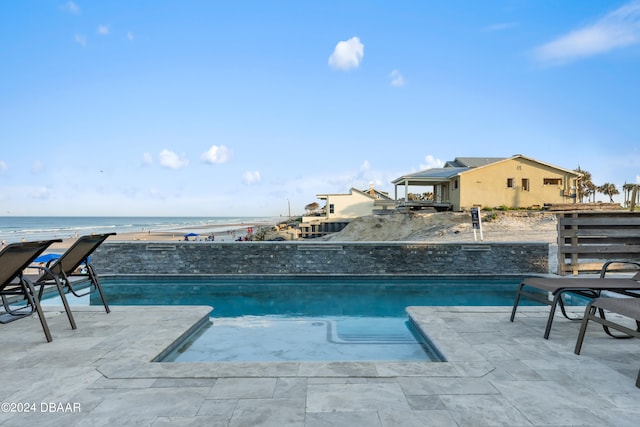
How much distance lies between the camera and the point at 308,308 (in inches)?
264

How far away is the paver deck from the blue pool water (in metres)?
0.66

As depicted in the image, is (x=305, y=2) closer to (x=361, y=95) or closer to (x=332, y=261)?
(x=361, y=95)

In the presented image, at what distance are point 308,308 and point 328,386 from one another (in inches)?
160

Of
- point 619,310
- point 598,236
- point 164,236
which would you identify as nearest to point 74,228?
point 164,236

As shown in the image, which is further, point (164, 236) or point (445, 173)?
point (164, 236)

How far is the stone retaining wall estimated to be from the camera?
31.7ft

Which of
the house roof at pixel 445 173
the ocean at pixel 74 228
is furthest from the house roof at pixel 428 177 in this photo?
the ocean at pixel 74 228

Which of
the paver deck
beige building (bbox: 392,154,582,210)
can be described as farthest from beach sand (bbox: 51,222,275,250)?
beige building (bbox: 392,154,582,210)

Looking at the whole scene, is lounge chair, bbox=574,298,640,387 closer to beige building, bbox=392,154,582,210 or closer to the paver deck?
the paver deck

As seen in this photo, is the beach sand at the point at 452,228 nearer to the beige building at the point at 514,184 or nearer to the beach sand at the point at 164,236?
the beige building at the point at 514,184

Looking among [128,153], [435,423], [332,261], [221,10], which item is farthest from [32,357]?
[128,153]

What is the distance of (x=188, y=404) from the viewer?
2414mm

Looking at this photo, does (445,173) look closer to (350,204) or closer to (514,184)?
(514,184)

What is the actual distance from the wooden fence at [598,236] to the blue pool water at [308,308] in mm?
1470
